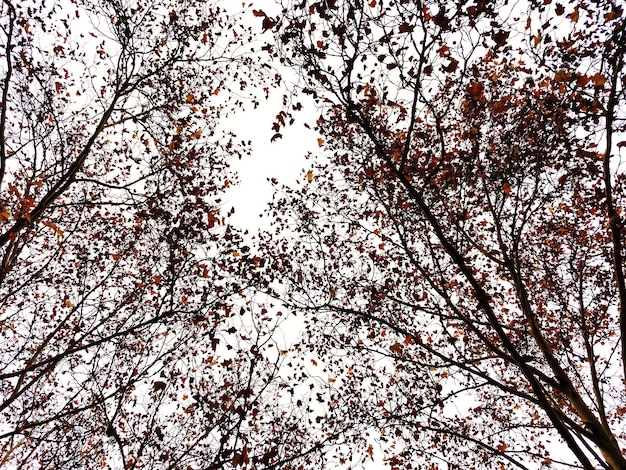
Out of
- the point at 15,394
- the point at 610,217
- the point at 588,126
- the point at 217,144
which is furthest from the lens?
the point at 217,144

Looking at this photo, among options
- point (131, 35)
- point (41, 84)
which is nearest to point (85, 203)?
point (41, 84)

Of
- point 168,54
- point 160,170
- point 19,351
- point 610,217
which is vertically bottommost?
point 610,217

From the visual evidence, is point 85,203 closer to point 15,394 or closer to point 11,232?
point 11,232

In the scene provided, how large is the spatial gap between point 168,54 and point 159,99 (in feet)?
3.27

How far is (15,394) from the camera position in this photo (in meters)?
5.93

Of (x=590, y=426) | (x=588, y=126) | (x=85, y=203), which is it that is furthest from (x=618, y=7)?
(x=85, y=203)

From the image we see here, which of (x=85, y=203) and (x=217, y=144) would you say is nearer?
(x=85, y=203)

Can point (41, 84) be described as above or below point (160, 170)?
above

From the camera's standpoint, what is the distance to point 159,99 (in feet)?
24.1

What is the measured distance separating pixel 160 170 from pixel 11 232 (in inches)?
103

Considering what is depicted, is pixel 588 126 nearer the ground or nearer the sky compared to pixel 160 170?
nearer the ground

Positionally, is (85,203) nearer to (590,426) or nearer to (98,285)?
(98,285)

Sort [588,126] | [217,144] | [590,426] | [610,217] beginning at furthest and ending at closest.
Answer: [217,144], [588,126], [610,217], [590,426]

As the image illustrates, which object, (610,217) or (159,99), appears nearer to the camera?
(610,217)
